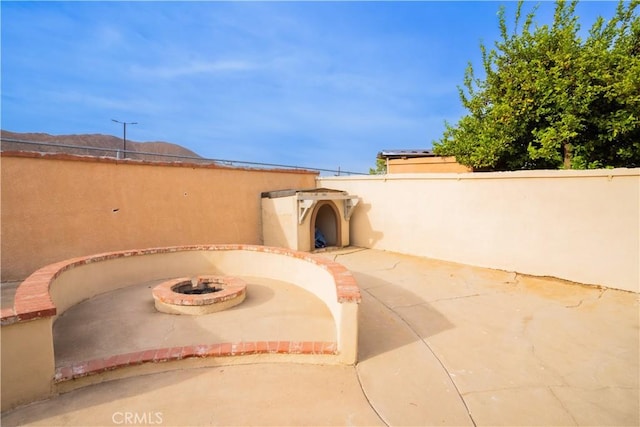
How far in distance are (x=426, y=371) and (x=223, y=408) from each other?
2.29m

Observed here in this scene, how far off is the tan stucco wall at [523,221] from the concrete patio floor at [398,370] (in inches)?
38.4

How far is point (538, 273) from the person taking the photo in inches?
301

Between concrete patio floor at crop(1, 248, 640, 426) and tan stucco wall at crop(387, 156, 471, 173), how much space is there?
7181mm

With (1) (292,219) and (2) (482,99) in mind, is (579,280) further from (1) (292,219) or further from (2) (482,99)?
(1) (292,219)

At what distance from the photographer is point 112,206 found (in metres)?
8.44

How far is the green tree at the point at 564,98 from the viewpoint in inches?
318

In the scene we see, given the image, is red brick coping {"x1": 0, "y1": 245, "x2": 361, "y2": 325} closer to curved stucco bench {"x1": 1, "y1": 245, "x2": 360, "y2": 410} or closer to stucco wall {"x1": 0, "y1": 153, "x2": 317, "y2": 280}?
curved stucco bench {"x1": 1, "y1": 245, "x2": 360, "y2": 410}

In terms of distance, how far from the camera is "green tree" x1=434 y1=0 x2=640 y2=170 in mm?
8086

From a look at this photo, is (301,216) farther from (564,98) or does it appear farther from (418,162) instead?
(564,98)

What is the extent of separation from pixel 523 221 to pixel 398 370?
6.13m

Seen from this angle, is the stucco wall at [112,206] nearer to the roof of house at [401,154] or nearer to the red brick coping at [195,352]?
the red brick coping at [195,352]

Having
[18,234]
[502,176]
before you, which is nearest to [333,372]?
[502,176]

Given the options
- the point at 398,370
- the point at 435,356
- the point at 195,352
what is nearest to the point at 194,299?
the point at 195,352

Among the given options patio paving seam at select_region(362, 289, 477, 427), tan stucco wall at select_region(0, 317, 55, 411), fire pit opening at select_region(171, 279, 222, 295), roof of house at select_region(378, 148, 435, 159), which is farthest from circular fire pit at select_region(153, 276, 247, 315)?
roof of house at select_region(378, 148, 435, 159)
